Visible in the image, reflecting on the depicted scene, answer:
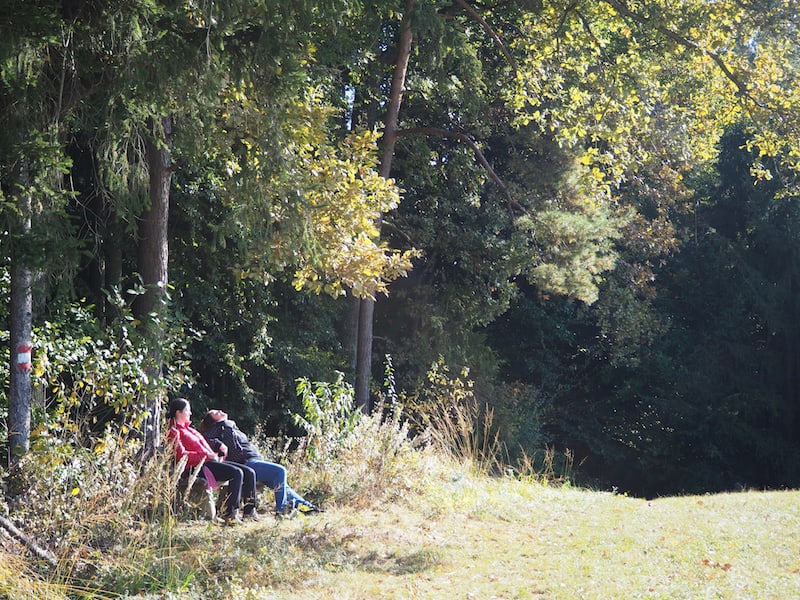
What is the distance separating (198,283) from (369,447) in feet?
12.7

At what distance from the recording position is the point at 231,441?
948 cm

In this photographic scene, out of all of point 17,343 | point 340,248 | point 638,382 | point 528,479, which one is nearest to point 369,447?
point 340,248

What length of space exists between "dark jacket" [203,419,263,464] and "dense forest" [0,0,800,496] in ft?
2.05

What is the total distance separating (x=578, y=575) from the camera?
7598 millimetres

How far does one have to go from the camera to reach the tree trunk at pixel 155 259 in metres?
9.12

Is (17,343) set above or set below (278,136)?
below

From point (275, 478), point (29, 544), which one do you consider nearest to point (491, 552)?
point (275, 478)

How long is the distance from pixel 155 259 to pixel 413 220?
8244mm

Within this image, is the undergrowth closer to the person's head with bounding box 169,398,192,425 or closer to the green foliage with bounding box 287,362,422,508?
the person's head with bounding box 169,398,192,425

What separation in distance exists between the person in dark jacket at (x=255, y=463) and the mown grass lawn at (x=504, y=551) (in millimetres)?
277

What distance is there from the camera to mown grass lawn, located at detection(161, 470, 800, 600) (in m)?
7.11

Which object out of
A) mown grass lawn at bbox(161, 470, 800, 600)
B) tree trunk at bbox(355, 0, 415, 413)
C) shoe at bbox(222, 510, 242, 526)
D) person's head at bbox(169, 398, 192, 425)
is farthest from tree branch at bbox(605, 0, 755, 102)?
shoe at bbox(222, 510, 242, 526)

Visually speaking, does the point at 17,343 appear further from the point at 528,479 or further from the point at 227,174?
the point at 528,479

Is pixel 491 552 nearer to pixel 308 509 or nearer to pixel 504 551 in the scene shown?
pixel 504 551
